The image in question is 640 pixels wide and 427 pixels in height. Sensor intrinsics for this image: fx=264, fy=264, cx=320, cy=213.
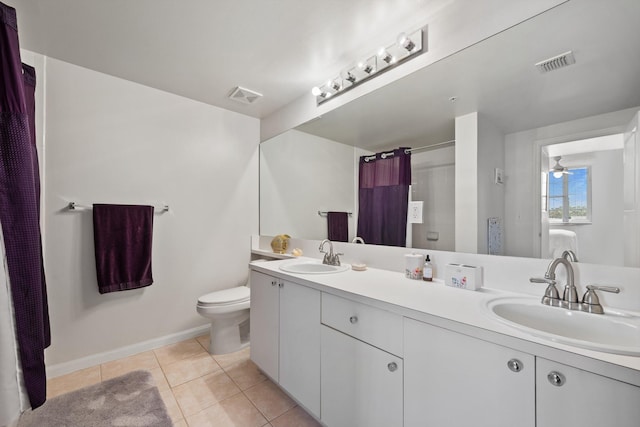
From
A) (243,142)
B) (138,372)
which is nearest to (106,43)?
(243,142)

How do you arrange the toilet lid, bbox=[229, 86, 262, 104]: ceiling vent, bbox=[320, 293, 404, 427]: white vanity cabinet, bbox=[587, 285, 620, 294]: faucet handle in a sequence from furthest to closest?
bbox=[229, 86, 262, 104]: ceiling vent
the toilet lid
bbox=[320, 293, 404, 427]: white vanity cabinet
bbox=[587, 285, 620, 294]: faucet handle

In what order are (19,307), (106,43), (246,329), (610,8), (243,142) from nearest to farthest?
(19,307) < (610,8) < (106,43) < (246,329) < (243,142)

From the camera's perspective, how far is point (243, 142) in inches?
109

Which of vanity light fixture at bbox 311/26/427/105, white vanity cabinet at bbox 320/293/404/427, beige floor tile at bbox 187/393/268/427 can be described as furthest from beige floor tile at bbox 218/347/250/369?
vanity light fixture at bbox 311/26/427/105

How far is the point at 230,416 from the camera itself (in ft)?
4.85

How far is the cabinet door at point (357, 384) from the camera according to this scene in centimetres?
104

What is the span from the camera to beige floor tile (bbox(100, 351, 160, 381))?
1888 mm

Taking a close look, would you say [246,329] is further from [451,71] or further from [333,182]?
[451,71]

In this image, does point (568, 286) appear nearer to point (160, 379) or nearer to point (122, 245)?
point (160, 379)

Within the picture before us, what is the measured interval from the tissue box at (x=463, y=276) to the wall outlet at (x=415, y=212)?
0.36 m

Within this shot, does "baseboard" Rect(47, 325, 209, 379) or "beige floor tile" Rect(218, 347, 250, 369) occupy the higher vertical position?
"baseboard" Rect(47, 325, 209, 379)

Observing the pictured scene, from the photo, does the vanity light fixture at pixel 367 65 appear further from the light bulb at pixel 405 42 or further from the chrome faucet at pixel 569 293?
the chrome faucet at pixel 569 293

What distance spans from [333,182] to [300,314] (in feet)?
3.69

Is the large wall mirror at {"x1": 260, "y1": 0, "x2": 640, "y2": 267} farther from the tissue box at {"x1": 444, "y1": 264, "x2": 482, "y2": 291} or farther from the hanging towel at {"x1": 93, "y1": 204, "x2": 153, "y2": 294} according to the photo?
the hanging towel at {"x1": 93, "y1": 204, "x2": 153, "y2": 294}
